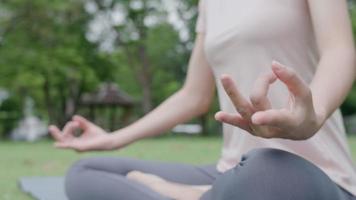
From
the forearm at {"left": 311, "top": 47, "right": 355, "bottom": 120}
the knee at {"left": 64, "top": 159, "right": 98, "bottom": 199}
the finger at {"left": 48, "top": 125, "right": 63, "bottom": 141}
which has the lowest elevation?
the knee at {"left": 64, "top": 159, "right": 98, "bottom": 199}

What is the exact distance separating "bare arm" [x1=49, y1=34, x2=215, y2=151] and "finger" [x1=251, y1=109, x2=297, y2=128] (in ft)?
3.20

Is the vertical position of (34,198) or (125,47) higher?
(34,198)

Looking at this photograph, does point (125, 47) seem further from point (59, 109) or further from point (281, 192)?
point (281, 192)

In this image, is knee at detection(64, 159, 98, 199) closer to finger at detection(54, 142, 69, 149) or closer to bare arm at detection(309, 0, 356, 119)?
finger at detection(54, 142, 69, 149)

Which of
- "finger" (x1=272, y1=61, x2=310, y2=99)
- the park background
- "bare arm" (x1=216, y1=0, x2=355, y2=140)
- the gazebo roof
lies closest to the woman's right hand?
"bare arm" (x1=216, y1=0, x2=355, y2=140)

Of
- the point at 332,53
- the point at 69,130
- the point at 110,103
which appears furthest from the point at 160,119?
the point at 110,103

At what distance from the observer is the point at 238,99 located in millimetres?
1142

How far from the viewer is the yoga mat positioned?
3066 mm

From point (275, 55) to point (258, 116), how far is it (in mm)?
663

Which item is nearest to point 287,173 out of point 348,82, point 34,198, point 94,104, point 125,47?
point 348,82

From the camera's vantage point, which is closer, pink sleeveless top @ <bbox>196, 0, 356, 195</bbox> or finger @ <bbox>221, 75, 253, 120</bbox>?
finger @ <bbox>221, 75, 253, 120</bbox>

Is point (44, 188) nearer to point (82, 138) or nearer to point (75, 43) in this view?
point (82, 138)

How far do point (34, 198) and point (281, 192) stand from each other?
211cm

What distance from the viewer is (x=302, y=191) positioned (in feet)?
4.31
